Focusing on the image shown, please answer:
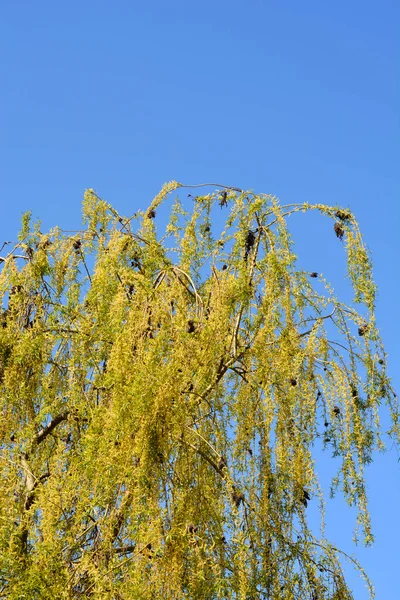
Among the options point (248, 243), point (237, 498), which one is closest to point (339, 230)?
point (248, 243)

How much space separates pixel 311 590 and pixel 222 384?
1.01 meters

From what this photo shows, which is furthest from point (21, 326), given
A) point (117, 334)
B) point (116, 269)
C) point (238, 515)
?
point (238, 515)

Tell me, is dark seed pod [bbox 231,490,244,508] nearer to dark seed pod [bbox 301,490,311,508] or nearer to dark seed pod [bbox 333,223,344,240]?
dark seed pod [bbox 301,490,311,508]

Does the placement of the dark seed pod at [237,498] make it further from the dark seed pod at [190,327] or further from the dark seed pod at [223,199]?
the dark seed pod at [223,199]

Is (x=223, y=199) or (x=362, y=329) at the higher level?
(x=223, y=199)

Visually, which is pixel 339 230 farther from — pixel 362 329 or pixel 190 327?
pixel 190 327

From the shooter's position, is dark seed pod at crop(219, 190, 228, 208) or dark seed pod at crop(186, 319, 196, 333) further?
dark seed pod at crop(219, 190, 228, 208)

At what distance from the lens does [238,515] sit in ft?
11.7

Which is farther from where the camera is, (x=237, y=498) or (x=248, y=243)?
(x=248, y=243)

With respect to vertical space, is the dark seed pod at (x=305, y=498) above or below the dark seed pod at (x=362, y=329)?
below

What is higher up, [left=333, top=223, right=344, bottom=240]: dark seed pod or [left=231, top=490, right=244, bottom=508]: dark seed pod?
[left=333, top=223, right=344, bottom=240]: dark seed pod

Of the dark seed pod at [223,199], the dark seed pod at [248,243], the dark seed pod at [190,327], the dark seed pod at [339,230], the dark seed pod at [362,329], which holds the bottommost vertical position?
the dark seed pod at [190,327]

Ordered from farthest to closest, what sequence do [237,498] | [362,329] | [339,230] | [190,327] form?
[362,329] → [339,230] → [190,327] → [237,498]

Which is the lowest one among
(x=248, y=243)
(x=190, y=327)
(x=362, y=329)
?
(x=190, y=327)
